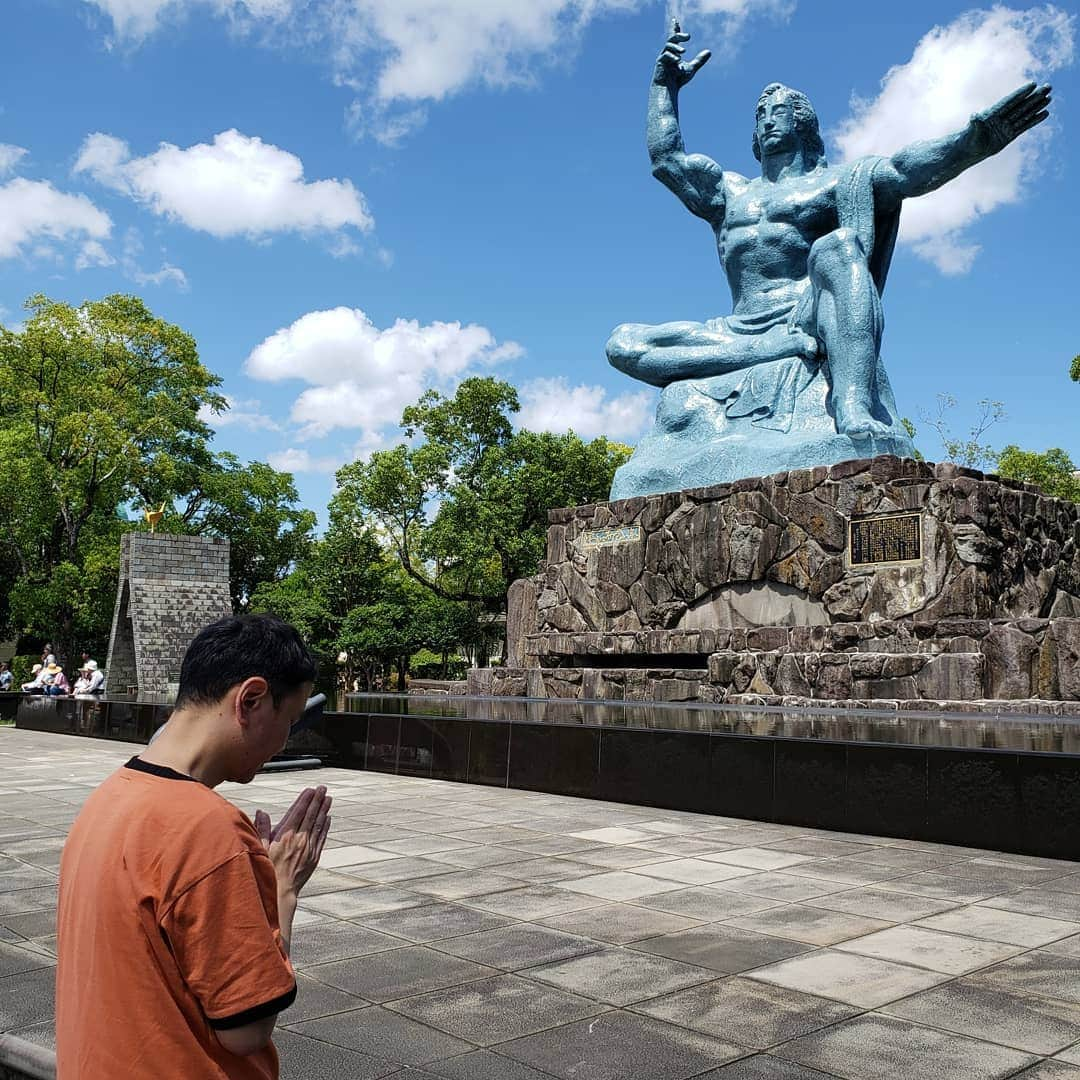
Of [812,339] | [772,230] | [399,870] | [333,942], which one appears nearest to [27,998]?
[333,942]

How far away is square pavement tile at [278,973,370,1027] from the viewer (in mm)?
2875

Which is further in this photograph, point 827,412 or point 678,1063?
point 827,412

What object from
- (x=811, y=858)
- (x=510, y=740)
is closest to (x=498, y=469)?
(x=510, y=740)

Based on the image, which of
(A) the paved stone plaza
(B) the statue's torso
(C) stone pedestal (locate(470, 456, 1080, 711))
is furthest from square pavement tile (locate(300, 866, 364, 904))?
(B) the statue's torso

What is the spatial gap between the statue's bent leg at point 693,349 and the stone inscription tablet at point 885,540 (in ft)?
9.20

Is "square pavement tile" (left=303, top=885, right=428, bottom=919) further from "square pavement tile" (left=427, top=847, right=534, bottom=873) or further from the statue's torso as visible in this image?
the statue's torso

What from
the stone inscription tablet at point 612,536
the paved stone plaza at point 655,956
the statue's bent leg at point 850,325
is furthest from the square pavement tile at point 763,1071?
the stone inscription tablet at point 612,536

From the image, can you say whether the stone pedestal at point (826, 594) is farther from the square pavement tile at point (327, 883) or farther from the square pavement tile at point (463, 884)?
the square pavement tile at point (327, 883)

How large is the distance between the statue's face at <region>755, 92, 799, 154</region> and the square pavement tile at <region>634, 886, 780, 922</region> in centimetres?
1071

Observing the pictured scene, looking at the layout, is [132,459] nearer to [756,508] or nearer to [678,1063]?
[756,508]

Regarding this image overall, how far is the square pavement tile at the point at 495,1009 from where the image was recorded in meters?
2.78

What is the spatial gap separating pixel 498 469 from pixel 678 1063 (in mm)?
23912

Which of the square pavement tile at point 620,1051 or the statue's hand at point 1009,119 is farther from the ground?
the statue's hand at point 1009,119

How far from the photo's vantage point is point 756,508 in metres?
11.1
